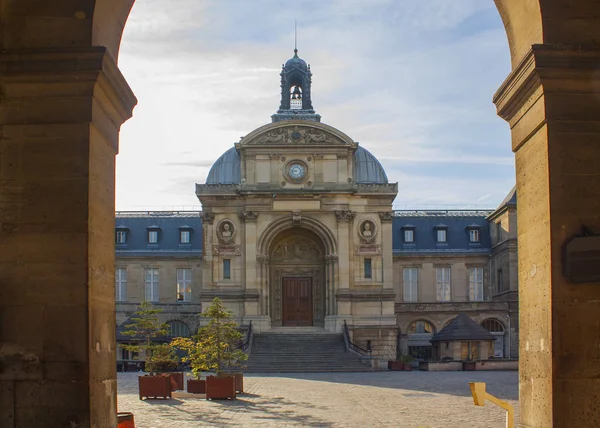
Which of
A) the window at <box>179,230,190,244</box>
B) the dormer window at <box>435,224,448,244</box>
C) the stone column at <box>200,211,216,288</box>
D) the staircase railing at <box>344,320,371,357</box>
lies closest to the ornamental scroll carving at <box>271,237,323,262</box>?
the stone column at <box>200,211,216,288</box>

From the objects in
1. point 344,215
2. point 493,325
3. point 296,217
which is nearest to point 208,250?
point 296,217

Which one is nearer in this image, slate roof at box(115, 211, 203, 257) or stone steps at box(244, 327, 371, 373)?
stone steps at box(244, 327, 371, 373)

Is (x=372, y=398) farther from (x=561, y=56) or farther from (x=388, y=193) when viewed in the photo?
(x=388, y=193)

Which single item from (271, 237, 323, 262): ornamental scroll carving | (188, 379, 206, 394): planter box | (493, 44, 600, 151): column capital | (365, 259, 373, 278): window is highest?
(493, 44, 600, 151): column capital

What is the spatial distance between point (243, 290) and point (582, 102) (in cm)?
4240

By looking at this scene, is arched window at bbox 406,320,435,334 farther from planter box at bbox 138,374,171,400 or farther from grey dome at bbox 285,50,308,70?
planter box at bbox 138,374,171,400

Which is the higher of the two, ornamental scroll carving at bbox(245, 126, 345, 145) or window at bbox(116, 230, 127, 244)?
ornamental scroll carving at bbox(245, 126, 345, 145)

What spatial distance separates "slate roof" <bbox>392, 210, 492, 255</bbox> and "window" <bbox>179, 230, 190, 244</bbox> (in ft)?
48.3

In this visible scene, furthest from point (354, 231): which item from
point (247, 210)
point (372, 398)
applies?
point (372, 398)

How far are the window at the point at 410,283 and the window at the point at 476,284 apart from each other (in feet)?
12.8

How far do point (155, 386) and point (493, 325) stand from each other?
39763 mm

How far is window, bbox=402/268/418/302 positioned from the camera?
65.4 metres

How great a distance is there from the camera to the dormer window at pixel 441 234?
222ft

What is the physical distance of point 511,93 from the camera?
1124cm
